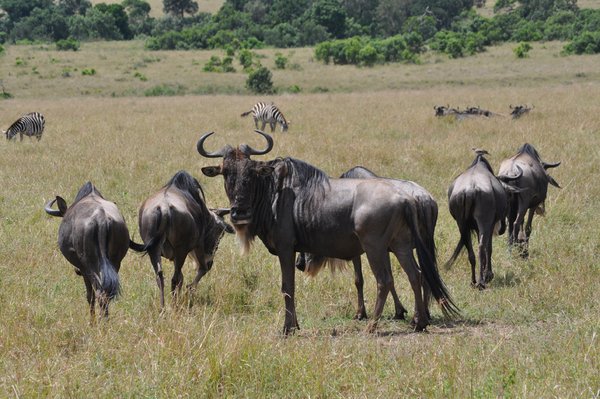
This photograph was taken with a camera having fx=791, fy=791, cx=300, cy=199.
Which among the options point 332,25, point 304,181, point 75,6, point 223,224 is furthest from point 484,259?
point 75,6

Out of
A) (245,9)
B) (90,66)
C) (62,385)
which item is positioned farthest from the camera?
(245,9)

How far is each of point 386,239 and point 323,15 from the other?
6322 cm

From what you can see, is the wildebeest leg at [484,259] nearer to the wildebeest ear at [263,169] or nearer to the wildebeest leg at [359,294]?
the wildebeest leg at [359,294]

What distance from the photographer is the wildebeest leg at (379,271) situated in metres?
6.14

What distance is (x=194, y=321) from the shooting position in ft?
17.9

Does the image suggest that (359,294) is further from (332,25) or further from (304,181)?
(332,25)

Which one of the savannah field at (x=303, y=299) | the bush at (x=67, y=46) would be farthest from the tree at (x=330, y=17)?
the savannah field at (x=303, y=299)

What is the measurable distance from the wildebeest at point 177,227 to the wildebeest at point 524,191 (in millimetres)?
3490

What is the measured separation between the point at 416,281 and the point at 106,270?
241 centimetres

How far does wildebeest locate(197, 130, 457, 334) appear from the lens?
615 cm

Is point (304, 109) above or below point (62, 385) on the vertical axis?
below

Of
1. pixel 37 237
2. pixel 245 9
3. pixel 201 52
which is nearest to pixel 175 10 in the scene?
pixel 245 9

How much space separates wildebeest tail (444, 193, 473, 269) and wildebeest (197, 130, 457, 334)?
150cm

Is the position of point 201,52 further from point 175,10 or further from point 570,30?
point 175,10
